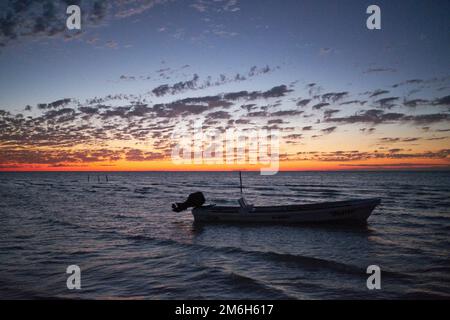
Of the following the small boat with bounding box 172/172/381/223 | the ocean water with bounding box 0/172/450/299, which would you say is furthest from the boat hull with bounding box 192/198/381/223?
the ocean water with bounding box 0/172/450/299

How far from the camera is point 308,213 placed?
96.6 ft

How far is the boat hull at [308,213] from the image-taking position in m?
29.2

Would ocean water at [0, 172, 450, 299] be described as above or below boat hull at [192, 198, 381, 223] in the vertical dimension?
below

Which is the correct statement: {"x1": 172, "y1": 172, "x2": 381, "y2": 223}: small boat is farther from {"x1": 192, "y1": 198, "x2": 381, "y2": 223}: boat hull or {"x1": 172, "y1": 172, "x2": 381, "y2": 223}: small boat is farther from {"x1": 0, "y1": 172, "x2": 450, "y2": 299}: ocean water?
{"x1": 0, "y1": 172, "x2": 450, "y2": 299}: ocean water

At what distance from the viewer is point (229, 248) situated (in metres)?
21.8

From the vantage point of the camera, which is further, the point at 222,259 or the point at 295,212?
the point at 295,212

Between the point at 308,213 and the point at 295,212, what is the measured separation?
1.16 m

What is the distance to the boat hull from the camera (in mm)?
29156

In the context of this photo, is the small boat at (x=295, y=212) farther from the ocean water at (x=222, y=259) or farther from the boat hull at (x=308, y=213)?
the ocean water at (x=222, y=259)

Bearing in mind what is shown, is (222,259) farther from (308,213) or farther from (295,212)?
(308,213)

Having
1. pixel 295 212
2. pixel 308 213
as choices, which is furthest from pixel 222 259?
pixel 308 213

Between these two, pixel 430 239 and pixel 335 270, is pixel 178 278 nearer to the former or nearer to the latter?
pixel 335 270
